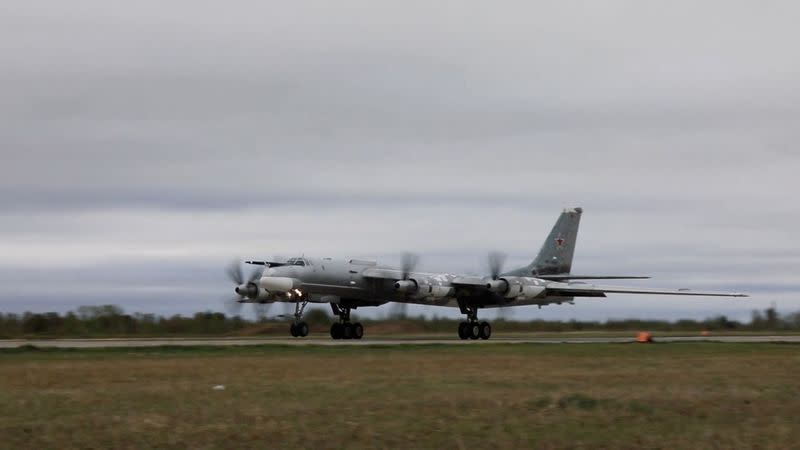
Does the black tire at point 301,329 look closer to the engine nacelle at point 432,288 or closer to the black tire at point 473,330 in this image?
the engine nacelle at point 432,288

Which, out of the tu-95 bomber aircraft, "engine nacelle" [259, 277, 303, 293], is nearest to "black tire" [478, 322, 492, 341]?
the tu-95 bomber aircraft

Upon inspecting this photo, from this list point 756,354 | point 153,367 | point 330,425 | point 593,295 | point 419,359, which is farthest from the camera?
point 593,295

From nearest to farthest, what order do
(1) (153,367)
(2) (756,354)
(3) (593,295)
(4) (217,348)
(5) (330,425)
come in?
1. (5) (330,425)
2. (1) (153,367)
3. (2) (756,354)
4. (4) (217,348)
5. (3) (593,295)

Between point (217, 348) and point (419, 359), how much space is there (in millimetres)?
9376

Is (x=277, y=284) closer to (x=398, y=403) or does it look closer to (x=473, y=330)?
(x=473, y=330)

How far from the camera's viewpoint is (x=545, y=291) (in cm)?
5334

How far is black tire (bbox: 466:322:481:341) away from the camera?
52438 mm

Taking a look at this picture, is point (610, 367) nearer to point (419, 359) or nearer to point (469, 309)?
point (419, 359)

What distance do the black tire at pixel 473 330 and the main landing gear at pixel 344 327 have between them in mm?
5406

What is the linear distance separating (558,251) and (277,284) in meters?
18.1

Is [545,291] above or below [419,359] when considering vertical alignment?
above

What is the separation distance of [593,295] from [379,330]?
14.9 meters

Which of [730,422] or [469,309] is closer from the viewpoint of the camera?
[730,422]

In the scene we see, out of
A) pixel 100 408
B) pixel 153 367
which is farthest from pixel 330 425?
pixel 153 367
